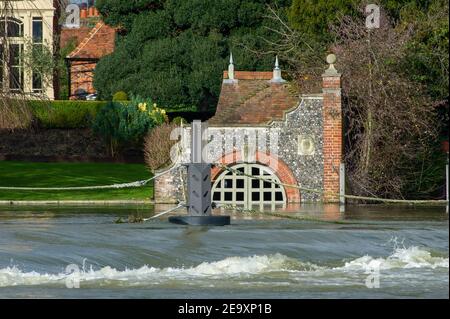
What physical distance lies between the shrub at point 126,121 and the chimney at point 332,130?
1564cm

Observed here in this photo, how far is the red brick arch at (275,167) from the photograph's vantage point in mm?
45906

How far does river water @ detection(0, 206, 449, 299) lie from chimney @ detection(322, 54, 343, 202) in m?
11.1

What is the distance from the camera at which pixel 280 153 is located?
152 ft

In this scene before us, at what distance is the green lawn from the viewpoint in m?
48.5

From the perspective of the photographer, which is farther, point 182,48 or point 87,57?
point 87,57

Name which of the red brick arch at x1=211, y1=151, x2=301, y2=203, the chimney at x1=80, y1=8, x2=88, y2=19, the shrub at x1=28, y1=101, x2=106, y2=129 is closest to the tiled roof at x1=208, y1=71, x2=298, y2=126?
the red brick arch at x1=211, y1=151, x2=301, y2=203

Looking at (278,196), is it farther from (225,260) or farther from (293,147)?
(225,260)

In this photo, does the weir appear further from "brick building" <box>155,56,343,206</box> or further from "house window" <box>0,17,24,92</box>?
"brick building" <box>155,56,343,206</box>

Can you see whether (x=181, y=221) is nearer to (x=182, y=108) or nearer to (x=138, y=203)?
(x=138, y=203)

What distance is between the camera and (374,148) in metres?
47.9

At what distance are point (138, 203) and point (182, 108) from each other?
22719 mm

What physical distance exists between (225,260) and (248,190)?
1987 centimetres

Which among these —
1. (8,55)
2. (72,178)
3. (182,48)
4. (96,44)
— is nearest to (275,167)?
(72,178)
